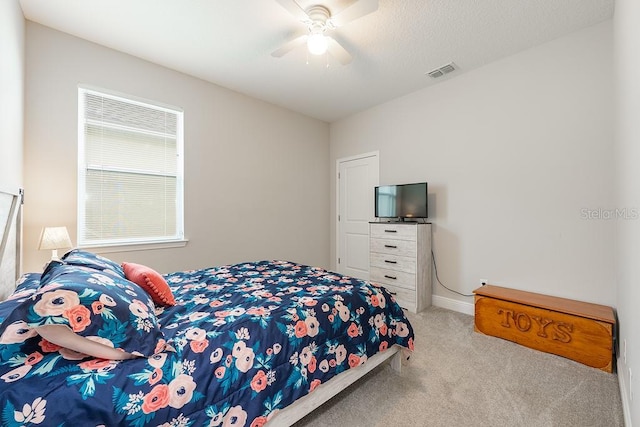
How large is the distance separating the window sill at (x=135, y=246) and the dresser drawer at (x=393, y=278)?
2.41 metres

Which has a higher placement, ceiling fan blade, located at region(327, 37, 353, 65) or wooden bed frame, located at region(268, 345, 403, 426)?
ceiling fan blade, located at region(327, 37, 353, 65)

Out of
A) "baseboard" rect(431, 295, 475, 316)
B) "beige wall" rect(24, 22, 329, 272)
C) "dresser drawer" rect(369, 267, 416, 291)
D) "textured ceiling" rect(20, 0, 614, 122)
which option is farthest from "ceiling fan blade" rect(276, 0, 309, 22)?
"baseboard" rect(431, 295, 475, 316)

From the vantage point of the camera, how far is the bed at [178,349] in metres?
0.89

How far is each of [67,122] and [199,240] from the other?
1.65 metres

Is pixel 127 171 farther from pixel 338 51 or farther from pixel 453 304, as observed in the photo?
pixel 453 304

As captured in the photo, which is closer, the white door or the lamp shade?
the lamp shade

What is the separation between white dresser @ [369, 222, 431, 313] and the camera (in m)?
3.24

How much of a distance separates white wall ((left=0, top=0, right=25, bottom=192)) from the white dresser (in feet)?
11.1

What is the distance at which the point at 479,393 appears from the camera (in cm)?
178

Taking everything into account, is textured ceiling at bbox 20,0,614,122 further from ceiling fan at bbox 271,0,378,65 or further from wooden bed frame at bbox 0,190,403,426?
wooden bed frame at bbox 0,190,403,426

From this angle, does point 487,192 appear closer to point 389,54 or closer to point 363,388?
point 389,54

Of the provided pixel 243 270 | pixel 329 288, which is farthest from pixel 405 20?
pixel 243 270

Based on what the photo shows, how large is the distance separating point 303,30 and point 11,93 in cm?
219

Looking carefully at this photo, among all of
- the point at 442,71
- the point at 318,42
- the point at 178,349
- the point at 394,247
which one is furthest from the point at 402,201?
the point at 178,349
